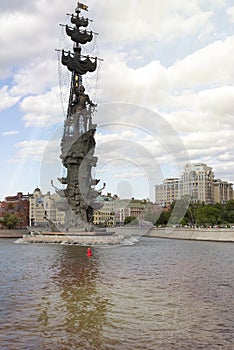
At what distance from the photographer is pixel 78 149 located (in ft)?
267

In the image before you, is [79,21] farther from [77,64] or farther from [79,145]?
[79,145]

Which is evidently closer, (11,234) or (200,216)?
(200,216)

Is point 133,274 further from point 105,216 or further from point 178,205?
point 105,216

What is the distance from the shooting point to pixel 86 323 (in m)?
16.8

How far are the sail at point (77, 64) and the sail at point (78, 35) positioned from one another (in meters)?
3.39

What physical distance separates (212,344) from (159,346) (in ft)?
5.26

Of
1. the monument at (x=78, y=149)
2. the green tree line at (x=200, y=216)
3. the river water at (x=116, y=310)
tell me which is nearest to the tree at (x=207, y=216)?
the green tree line at (x=200, y=216)

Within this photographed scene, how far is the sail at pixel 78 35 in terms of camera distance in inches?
3450

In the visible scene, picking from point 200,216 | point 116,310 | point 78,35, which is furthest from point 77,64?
point 116,310

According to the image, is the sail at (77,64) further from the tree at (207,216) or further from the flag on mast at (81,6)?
the tree at (207,216)

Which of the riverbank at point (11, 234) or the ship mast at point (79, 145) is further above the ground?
the ship mast at point (79, 145)

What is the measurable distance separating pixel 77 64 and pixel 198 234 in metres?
39.2

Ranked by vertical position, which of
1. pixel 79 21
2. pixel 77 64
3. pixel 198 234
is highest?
pixel 79 21

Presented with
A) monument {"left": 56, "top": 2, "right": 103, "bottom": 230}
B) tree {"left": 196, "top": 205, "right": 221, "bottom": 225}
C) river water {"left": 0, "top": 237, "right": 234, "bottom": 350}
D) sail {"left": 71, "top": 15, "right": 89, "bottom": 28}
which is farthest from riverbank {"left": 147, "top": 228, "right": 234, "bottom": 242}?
river water {"left": 0, "top": 237, "right": 234, "bottom": 350}
